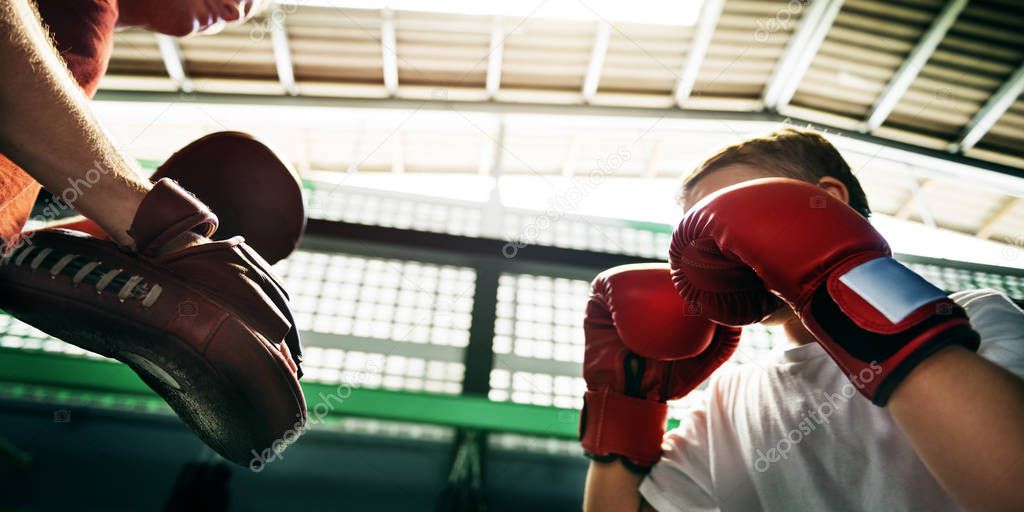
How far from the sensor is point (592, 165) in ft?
26.6

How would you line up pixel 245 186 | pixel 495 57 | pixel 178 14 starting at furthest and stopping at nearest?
pixel 495 57 → pixel 178 14 → pixel 245 186

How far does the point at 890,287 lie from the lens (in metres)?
0.71

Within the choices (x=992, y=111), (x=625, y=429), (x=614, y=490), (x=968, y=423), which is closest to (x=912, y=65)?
(x=992, y=111)

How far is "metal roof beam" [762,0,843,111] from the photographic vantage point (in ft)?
17.3

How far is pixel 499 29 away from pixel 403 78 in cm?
127

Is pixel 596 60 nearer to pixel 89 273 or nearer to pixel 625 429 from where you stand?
pixel 625 429

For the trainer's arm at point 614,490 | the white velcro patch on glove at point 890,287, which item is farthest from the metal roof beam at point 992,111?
the white velcro patch on glove at point 890,287

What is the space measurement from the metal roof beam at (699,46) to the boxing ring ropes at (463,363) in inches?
101

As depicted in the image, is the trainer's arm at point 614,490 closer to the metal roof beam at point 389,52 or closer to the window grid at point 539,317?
the window grid at point 539,317

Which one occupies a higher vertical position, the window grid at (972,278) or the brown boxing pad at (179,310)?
the window grid at (972,278)

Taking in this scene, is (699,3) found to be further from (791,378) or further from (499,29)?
(791,378)

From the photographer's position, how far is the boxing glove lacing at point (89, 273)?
0.78m

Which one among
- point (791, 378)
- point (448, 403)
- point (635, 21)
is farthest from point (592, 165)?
point (791, 378)

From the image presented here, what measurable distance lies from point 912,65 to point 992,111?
46.7 inches
